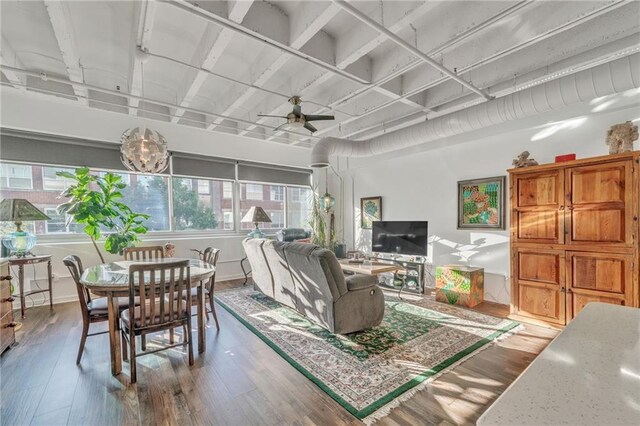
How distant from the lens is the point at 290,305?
3.71 m

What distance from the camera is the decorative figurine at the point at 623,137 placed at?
9.27ft

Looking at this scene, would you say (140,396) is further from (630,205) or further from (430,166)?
(430,166)

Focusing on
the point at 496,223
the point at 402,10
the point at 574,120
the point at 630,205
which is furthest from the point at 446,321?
the point at 402,10

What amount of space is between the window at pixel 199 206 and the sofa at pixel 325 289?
264cm

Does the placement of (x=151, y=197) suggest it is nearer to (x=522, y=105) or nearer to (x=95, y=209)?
(x=95, y=209)

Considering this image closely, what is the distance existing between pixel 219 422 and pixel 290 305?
1911 millimetres

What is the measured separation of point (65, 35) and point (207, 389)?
332 cm

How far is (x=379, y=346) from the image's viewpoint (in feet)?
9.22

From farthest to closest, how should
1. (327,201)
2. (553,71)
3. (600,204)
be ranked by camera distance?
(327,201), (553,71), (600,204)

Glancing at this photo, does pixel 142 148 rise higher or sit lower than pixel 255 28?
lower

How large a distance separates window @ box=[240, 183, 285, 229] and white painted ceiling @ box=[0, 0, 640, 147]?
2.36 m

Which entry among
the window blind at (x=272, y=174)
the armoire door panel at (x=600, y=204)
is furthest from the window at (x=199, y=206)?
the armoire door panel at (x=600, y=204)

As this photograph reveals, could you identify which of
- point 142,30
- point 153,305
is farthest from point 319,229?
point 142,30

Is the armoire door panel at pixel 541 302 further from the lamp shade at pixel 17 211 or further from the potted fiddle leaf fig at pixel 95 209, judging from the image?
the lamp shade at pixel 17 211
